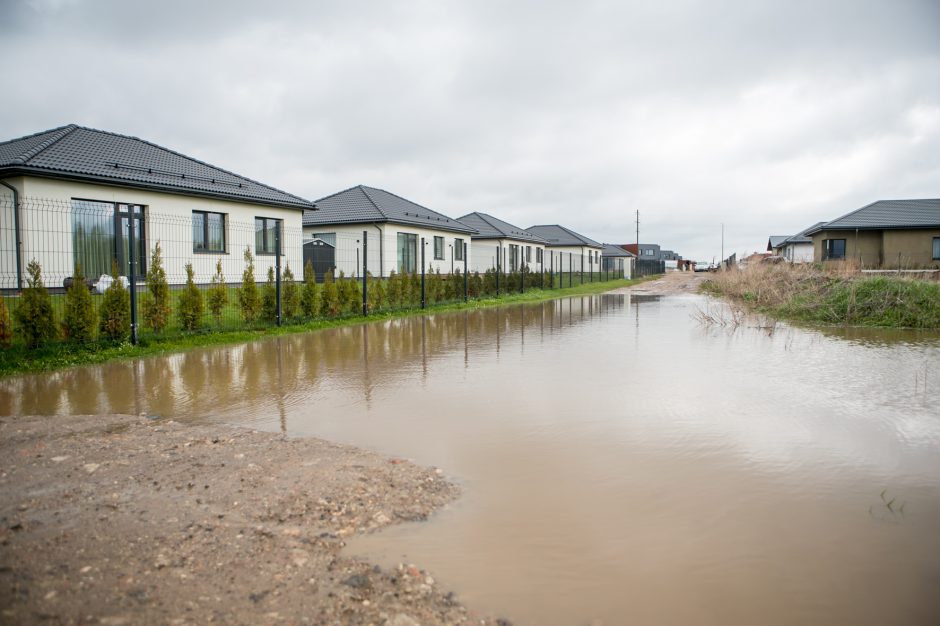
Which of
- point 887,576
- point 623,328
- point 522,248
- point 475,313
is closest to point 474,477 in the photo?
point 887,576

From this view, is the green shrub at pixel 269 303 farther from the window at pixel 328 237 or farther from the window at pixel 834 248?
the window at pixel 834 248

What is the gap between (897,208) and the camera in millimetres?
39219

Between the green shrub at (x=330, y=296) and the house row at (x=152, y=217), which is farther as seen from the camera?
the house row at (x=152, y=217)

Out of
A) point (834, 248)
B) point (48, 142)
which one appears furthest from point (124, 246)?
point (834, 248)

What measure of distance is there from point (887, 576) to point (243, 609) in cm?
309

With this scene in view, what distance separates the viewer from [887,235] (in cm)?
3809

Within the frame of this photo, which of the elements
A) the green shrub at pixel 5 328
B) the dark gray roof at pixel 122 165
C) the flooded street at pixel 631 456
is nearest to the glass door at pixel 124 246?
the dark gray roof at pixel 122 165

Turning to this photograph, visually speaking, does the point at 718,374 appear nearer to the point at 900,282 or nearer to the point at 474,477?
the point at 474,477

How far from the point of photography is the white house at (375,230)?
2850 centimetres

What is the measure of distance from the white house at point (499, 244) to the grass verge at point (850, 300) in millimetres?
20103

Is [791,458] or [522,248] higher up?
[522,248]

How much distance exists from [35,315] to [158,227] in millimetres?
11231

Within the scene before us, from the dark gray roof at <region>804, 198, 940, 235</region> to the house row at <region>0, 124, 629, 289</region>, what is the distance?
2860 centimetres

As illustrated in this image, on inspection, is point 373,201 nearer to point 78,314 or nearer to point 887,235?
point 78,314
